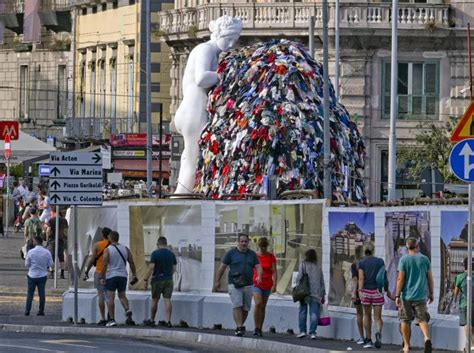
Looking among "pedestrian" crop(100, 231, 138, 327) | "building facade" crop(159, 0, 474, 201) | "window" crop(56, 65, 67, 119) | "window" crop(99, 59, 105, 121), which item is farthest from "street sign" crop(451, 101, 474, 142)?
"window" crop(56, 65, 67, 119)

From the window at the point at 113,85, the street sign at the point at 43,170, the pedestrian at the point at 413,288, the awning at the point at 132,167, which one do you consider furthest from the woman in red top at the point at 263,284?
the window at the point at 113,85

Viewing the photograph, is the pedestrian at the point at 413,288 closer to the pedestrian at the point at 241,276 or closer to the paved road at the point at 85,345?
the paved road at the point at 85,345

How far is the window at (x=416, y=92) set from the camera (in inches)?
2544

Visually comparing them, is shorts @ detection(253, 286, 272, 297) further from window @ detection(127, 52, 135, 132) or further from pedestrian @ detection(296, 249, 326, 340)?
window @ detection(127, 52, 135, 132)

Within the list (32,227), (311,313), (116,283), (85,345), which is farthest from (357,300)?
(32,227)

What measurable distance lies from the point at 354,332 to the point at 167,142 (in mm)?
43509

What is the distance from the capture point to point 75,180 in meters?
34.0

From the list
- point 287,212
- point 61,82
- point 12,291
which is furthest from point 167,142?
point 287,212

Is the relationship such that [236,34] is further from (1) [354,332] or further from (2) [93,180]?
(1) [354,332]

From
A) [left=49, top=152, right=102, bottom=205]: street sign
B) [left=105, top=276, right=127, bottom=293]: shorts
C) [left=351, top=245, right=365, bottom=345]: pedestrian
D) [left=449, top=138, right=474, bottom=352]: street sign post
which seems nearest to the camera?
[left=449, top=138, right=474, bottom=352]: street sign post

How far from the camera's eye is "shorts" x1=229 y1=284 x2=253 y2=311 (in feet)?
101

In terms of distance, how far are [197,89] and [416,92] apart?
2972 centimetres

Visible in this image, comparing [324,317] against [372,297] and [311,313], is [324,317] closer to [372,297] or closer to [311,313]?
[311,313]

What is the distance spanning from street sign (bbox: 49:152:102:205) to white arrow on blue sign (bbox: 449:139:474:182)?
982cm
